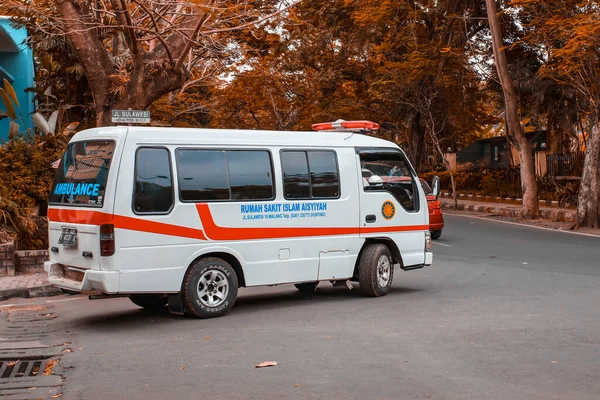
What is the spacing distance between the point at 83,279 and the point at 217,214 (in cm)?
171

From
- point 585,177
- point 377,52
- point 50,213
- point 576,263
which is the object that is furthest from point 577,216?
point 50,213

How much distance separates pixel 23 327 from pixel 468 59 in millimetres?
24931

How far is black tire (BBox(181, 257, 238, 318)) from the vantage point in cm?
958

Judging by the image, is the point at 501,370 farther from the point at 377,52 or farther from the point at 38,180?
the point at 377,52

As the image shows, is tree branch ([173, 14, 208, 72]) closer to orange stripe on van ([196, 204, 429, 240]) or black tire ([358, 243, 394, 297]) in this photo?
orange stripe on van ([196, 204, 429, 240])

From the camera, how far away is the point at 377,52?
105 feet

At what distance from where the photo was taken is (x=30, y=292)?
12.1 metres

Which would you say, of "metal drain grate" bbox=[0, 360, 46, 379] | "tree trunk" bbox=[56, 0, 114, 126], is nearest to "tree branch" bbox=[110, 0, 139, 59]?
"tree trunk" bbox=[56, 0, 114, 126]

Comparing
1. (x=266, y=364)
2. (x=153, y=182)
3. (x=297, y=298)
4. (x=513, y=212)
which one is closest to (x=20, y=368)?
(x=266, y=364)

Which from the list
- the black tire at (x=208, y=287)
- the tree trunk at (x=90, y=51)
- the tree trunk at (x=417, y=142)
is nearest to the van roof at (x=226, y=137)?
the black tire at (x=208, y=287)

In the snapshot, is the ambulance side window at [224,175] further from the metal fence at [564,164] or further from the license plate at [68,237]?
the metal fence at [564,164]

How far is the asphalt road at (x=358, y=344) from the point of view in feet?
21.1

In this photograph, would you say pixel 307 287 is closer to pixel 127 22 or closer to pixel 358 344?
pixel 358 344

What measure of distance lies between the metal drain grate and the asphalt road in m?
0.21
